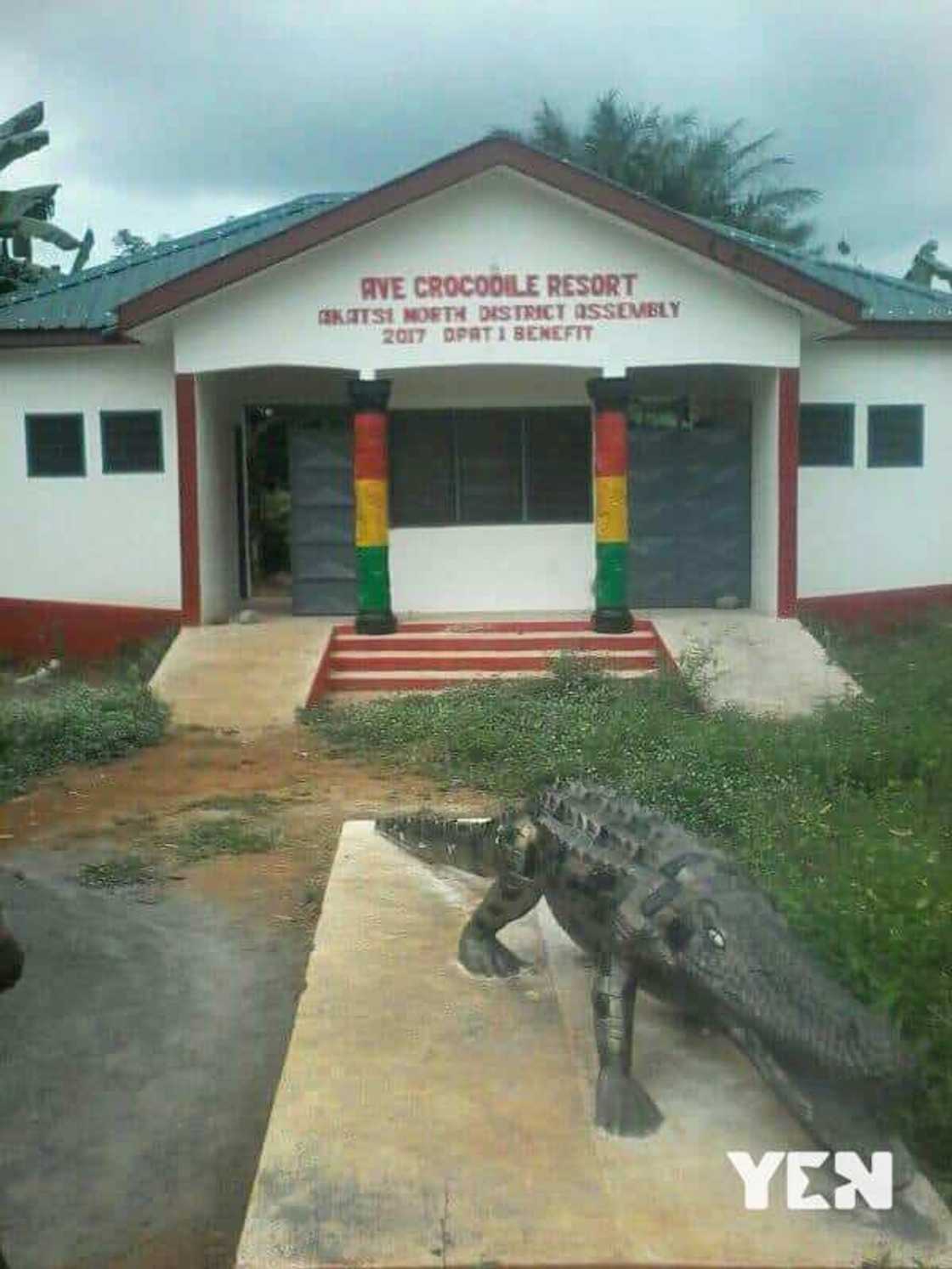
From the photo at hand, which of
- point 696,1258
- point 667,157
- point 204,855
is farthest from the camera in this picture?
point 667,157

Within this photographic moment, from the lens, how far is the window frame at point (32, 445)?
1531 cm

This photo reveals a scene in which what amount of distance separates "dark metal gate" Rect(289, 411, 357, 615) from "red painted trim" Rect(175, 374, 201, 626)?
1.46 meters

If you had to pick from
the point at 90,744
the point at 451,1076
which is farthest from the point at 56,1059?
the point at 90,744

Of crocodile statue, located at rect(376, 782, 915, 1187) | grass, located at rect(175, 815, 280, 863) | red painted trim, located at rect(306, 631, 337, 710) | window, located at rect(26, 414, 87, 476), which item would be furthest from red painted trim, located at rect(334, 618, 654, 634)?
crocodile statue, located at rect(376, 782, 915, 1187)

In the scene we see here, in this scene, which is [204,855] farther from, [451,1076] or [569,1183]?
[569,1183]

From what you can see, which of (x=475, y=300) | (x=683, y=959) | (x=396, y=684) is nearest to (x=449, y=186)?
(x=475, y=300)

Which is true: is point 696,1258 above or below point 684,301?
below

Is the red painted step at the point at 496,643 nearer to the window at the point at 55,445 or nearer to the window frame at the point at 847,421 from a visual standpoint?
the window frame at the point at 847,421

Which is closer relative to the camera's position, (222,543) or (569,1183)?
(569,1183)

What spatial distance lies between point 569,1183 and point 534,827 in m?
1.46

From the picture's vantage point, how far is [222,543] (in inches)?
610

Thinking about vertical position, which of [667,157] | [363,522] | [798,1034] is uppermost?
[667,157]

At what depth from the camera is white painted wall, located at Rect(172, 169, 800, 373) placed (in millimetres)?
13766

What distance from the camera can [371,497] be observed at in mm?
13906
